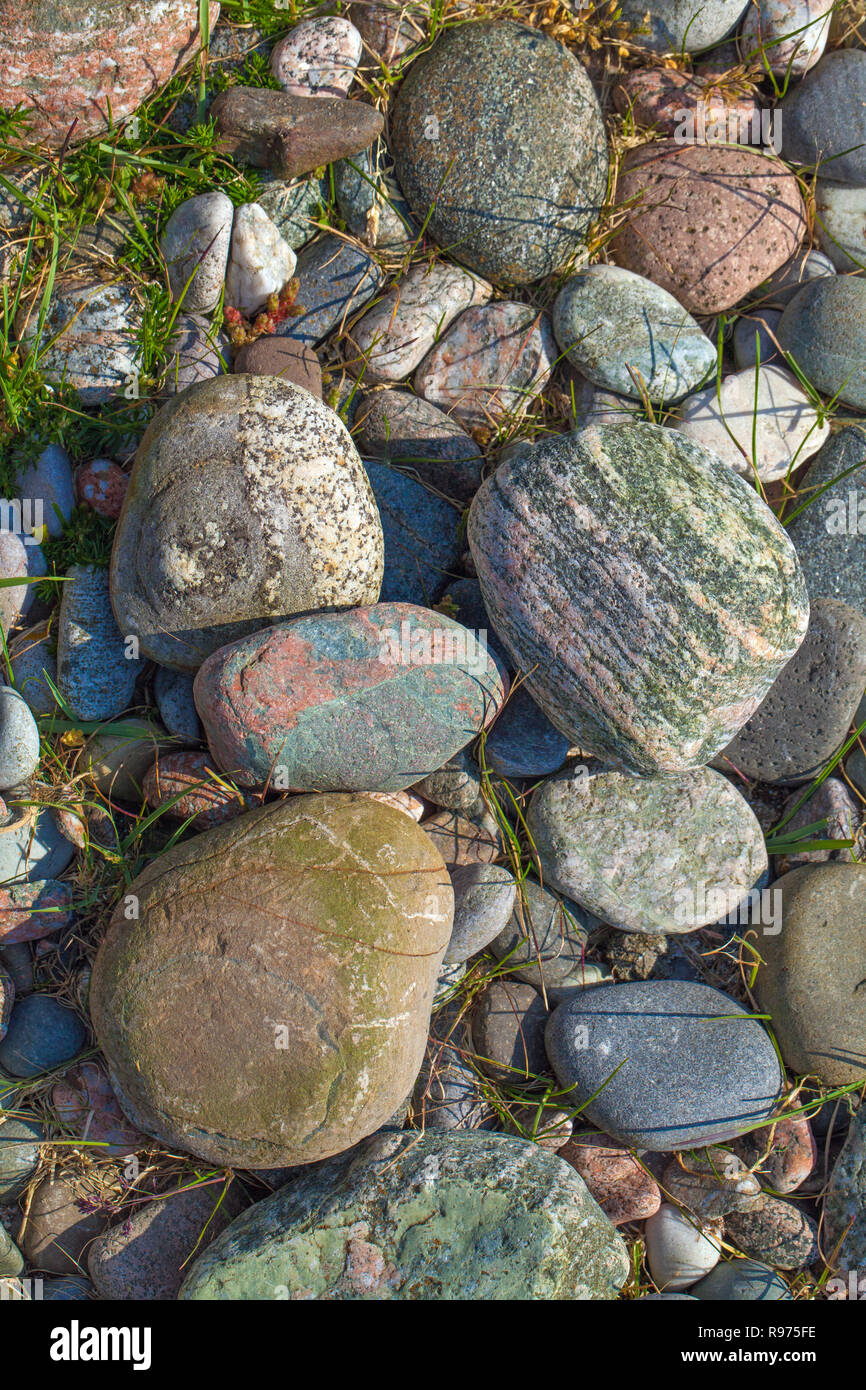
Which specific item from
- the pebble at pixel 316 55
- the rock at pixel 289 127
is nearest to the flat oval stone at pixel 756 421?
the rock at pixel 289 127

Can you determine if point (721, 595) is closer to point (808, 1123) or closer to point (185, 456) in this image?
point (185, 456)

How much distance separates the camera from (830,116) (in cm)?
397

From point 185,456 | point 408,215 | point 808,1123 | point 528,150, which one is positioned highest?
point 528,150

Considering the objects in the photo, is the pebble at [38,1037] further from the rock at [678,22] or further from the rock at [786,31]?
the rock at [786,31]

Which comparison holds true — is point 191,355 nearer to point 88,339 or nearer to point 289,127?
point 88,339

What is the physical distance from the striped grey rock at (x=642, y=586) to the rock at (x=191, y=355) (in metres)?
1.33

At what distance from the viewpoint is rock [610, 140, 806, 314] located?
394 centimetres

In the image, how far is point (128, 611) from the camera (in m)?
3.40

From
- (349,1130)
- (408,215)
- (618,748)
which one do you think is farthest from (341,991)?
(408,215)

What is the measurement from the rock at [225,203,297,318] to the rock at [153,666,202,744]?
1602mm

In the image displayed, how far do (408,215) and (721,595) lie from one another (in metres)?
2.19

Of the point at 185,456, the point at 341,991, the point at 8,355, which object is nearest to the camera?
the point at 341,991

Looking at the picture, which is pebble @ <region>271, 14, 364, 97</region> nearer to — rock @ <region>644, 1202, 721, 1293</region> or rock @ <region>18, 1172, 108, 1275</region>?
rock @ <region>18, 1172, 108, 1275</region>

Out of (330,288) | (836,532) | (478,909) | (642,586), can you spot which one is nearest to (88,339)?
(330,288)
